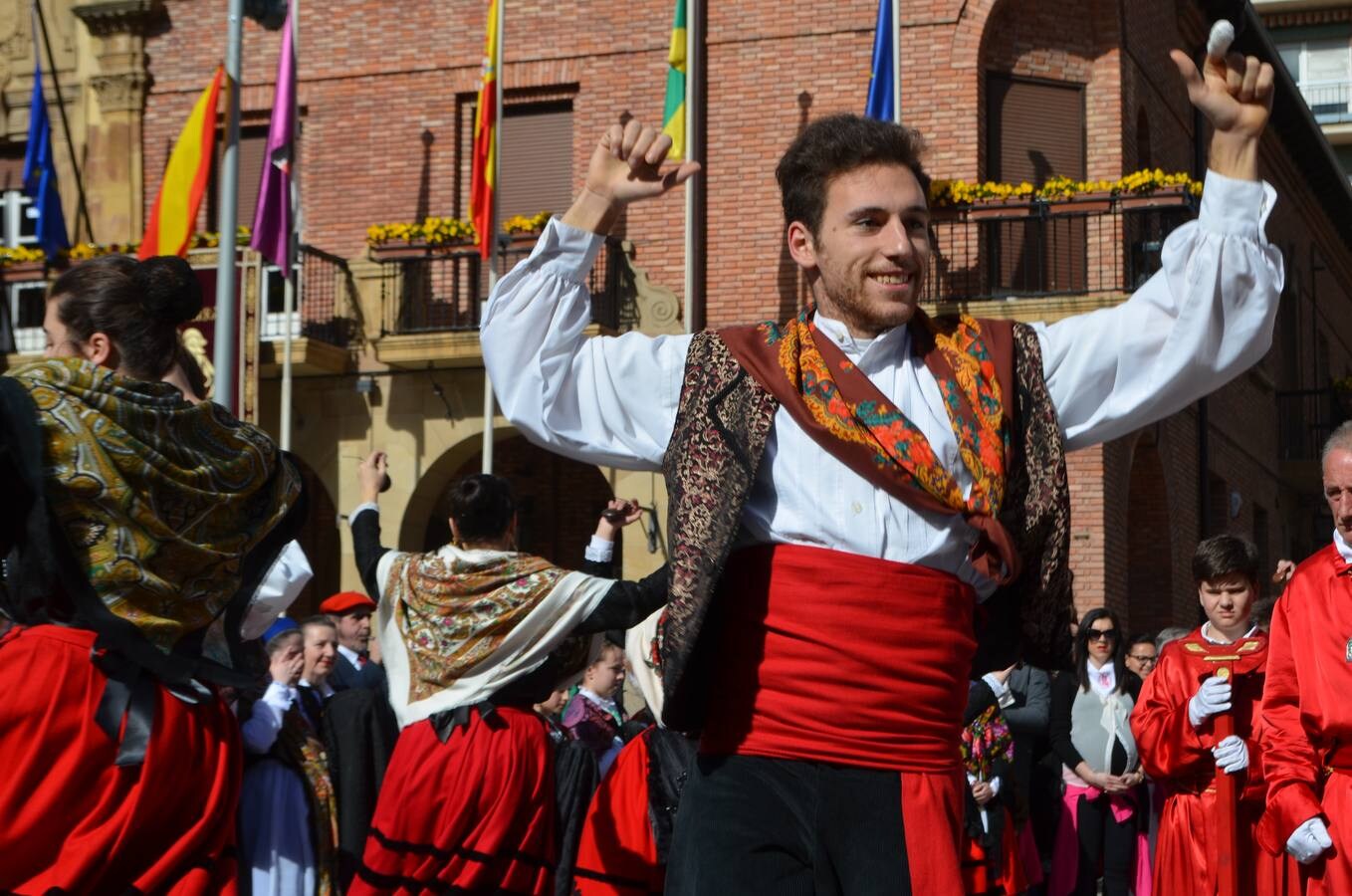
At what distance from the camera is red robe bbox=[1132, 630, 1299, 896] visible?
838cm

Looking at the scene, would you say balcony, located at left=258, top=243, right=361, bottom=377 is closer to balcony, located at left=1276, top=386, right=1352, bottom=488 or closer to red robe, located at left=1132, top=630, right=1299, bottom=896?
red robe, located at left=1132, top=630, right=1299, bottom=896

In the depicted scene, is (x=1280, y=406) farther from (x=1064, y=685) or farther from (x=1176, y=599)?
(x=1064, y=685)

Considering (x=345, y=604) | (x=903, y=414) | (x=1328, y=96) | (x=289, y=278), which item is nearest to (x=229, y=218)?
(x=289, y=278)

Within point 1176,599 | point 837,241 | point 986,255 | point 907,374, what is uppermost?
point 986,255

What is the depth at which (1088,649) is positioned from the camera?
1196 centimetres

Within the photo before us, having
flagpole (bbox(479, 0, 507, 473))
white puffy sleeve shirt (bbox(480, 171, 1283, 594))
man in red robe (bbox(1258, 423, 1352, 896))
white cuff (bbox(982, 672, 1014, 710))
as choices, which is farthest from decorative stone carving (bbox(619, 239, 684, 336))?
white puffy sleeve shirt (bbox(480, 171, 1283, 594))

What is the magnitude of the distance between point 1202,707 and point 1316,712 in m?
1.87

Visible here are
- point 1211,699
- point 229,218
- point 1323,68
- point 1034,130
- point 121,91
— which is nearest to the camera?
point 1211,699

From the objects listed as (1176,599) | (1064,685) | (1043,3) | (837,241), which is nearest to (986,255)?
(1043,3)

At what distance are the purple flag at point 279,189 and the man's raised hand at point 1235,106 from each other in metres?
16.2

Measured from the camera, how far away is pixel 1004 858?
7.78 m

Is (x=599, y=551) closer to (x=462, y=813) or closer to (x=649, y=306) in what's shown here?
(x=462, y=813)

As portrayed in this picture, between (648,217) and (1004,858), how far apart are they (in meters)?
13.8

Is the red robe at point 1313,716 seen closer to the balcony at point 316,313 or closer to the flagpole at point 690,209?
the flagpole at point 690,209
